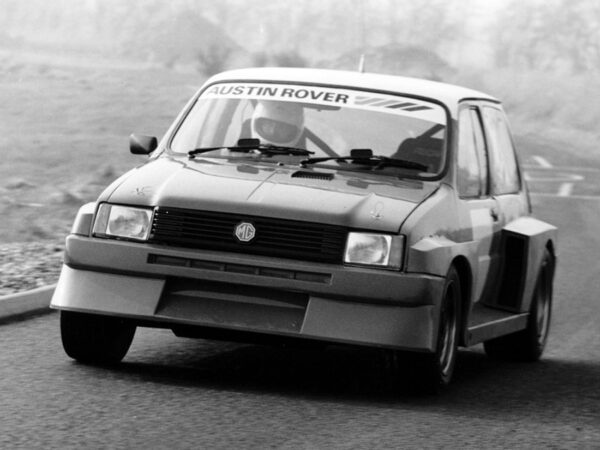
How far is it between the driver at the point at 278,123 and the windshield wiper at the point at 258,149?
7cm

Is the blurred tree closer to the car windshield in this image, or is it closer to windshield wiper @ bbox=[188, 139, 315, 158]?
the car windshield

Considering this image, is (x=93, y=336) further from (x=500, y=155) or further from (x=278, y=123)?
(x=500, y=155)

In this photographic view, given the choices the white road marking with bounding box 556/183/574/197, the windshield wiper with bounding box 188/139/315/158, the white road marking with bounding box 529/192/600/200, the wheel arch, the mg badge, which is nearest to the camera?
the mg badge

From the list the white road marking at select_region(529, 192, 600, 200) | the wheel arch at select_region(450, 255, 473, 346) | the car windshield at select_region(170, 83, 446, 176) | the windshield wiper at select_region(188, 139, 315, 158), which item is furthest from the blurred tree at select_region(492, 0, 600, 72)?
the wheel arch at select_region(450, 255, 473, 346)

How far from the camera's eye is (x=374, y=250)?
7176mm

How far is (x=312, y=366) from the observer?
28.1 feet

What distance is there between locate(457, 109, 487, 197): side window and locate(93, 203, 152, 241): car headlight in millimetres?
1808

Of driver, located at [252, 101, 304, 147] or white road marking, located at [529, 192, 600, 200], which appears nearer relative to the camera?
driver, located at [252, 101, 304, 147]

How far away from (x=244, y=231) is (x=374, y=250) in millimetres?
602

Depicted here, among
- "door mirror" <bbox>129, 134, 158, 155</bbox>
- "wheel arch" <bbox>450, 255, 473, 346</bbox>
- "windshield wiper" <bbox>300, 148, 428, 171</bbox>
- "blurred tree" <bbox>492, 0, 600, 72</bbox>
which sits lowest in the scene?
"blurred tree" <bbox>492, 0, 600, 72</bbox>

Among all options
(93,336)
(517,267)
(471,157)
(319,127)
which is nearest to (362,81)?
(319,127)

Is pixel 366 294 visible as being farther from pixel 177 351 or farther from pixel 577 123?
pixel 577 123

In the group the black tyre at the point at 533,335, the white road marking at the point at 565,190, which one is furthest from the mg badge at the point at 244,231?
the white road marking at the point at 565,190

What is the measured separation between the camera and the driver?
332 inches
